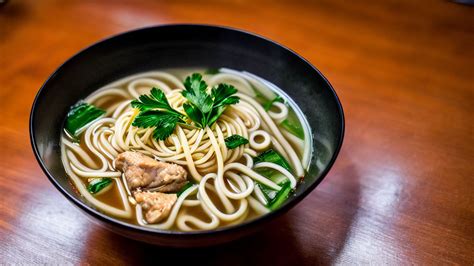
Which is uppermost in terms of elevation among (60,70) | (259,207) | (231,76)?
(60,70)

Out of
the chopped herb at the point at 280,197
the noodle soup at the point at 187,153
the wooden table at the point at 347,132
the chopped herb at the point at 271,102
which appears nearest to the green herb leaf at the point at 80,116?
the noodle soup at the point at 187,153

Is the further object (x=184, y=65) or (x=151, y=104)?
Answer: (x=184, y=65)

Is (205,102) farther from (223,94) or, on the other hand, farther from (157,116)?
(157,116)

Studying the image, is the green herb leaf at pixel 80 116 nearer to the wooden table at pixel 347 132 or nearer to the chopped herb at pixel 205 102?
the wooden table at pixel 347 132

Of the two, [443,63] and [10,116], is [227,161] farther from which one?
[443,63]

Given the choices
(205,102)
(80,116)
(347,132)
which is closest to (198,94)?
(205,102)

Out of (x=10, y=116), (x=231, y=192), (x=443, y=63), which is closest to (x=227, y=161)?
(x=231, y=192)
